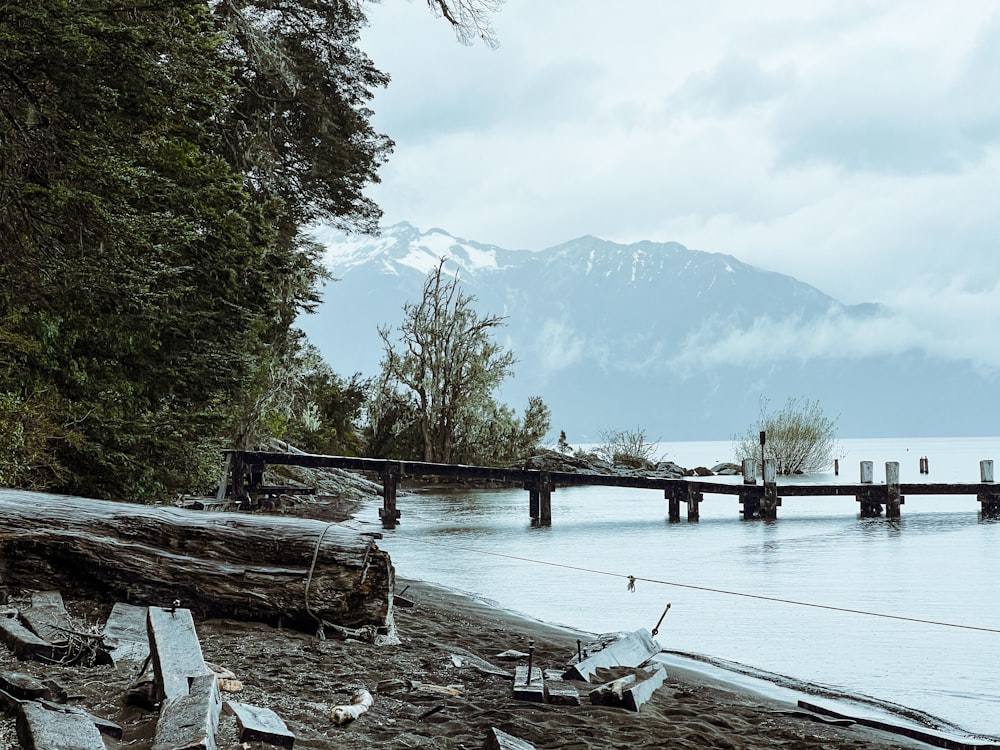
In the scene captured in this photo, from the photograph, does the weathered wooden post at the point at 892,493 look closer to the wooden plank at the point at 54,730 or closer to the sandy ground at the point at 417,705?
the sandy ground at the point at 417,705

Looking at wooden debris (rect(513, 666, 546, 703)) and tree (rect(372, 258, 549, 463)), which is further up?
tree (rect(372, 258, 549, 463))

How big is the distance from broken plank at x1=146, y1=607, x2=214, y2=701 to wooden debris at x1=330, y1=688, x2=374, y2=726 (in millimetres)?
631

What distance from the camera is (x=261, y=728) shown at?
12.4 ft

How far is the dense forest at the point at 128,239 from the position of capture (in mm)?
8875

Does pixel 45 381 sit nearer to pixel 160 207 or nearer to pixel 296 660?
pixel 160 207

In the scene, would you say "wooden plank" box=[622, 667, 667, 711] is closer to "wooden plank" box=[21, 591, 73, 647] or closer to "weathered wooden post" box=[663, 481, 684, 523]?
"wooden plank" box=[21, 591, 73, 647]

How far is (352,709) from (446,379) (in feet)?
103

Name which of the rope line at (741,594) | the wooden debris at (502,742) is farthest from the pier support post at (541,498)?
the wooden debris at (502,742)

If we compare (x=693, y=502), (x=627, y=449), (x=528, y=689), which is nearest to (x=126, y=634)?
(x=528, y=689)

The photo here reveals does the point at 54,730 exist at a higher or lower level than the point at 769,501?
lower

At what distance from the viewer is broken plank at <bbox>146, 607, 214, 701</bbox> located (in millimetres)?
4133

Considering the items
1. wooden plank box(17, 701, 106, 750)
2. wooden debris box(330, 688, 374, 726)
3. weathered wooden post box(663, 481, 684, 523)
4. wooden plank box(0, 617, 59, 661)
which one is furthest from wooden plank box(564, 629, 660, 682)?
weathered wooden post box(663, 481, 684, 523)

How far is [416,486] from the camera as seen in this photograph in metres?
36.4

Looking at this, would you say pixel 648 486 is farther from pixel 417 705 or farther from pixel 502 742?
pixel 502 742
